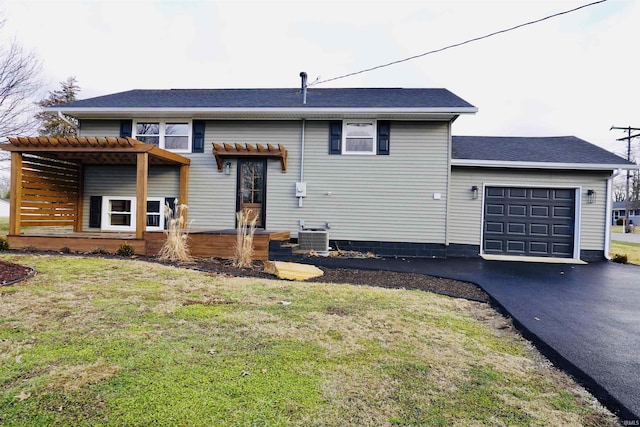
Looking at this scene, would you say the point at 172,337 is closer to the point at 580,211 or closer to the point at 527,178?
the point at 527,178

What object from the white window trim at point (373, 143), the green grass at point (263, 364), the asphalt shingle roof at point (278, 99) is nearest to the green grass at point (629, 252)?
the asphalt shingle roof at point (278, 99)

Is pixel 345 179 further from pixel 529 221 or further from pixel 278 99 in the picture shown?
pixel 529 221

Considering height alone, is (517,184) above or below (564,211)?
above

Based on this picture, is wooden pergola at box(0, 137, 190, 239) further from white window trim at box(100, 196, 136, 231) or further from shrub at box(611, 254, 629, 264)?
shrub at box(611, 254, 629, 264)

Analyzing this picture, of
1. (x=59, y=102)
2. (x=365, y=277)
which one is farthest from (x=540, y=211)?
(x=59, y=102)

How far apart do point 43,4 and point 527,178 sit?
15.4 m

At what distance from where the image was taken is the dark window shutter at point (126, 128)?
9.62 m

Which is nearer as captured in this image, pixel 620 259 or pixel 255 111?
pixel 620 259

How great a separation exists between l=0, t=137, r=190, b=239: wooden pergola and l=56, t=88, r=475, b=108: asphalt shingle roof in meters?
1.55

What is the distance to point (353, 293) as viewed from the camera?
4641 millimetres

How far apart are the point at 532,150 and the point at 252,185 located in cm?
809

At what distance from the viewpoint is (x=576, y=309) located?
4.24 metres

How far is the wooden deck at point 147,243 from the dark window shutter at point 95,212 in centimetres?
205

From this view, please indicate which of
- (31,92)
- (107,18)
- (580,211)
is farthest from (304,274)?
(31,92)
